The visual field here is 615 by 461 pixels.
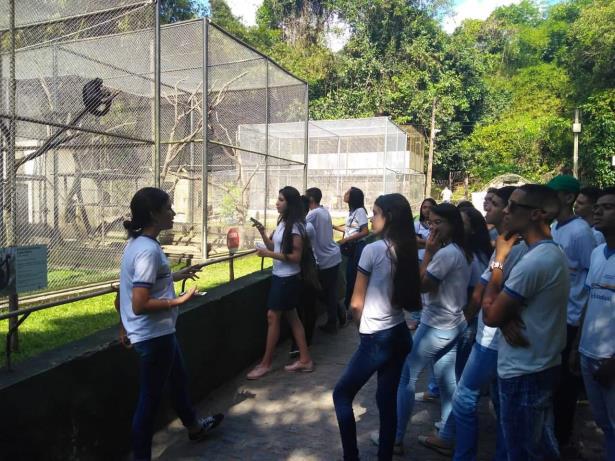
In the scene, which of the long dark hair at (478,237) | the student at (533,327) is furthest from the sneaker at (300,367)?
the student at (533,327)

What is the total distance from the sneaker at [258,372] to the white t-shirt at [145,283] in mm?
1871

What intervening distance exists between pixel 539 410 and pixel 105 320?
4918 millimetres

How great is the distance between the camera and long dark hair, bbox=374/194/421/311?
109 inches

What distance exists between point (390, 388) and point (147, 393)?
→ 144cm

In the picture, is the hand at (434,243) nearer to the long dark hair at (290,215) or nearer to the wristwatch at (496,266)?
the wristwatch at (496,266)

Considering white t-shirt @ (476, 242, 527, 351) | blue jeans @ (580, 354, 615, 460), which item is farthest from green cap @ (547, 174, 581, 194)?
blue jeans @ (580, 354, 615, 460)

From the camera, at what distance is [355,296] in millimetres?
2879

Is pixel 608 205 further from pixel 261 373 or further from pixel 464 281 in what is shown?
pixel 261 373

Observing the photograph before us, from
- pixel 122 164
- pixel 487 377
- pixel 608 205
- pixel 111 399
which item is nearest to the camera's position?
pixel 608 205

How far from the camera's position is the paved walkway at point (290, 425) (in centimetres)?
330

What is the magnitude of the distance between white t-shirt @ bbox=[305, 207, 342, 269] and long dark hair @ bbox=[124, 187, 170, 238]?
2.94 metres

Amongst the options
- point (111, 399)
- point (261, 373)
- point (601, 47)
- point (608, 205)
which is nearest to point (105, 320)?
point (261, 373)

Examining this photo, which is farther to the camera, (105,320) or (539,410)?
(105,320)

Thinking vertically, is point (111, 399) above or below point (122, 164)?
below
